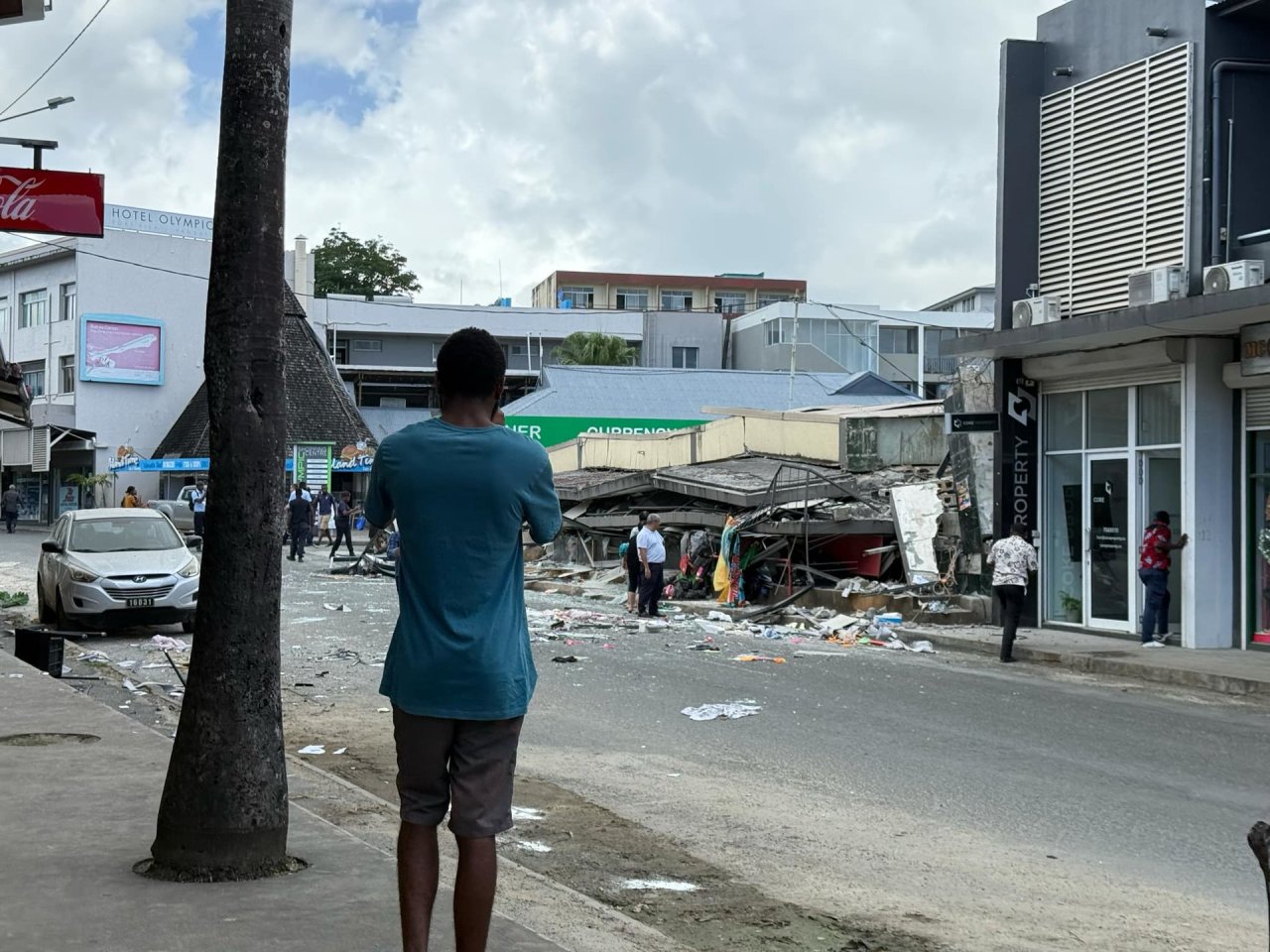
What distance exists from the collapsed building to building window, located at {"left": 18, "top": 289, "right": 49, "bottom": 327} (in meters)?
37.4

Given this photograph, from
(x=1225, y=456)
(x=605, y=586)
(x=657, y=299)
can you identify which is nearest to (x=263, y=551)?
(x=1225, y=456)

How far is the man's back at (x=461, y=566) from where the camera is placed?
4.16m

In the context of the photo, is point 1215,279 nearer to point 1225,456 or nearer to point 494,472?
point 1225,456

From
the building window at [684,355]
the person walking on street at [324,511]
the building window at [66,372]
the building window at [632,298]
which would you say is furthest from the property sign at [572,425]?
the building window at [632,298]

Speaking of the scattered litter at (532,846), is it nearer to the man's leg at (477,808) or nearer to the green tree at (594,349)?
the man's leg at (477,808)

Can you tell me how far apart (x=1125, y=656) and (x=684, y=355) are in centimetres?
5695

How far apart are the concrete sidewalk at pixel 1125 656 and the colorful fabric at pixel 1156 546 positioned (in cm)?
109

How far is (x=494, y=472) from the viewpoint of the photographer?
4246 millimetres

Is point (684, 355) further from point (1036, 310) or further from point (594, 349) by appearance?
point (1036, 310)

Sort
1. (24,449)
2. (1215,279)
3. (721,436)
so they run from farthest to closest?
(24,449), (721,436), (1215,279)

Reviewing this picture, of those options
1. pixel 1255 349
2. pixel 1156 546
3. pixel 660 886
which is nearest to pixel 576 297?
pixel 1156 546

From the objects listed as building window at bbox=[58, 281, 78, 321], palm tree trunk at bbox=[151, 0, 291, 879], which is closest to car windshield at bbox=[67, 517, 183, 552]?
palm tree trunk at bbox=[151, 0, 291, 879]

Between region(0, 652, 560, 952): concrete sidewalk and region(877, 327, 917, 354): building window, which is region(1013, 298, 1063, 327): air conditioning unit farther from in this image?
region(877, 327, 917, 354): building window

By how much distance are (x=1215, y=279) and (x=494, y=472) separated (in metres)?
14.7
